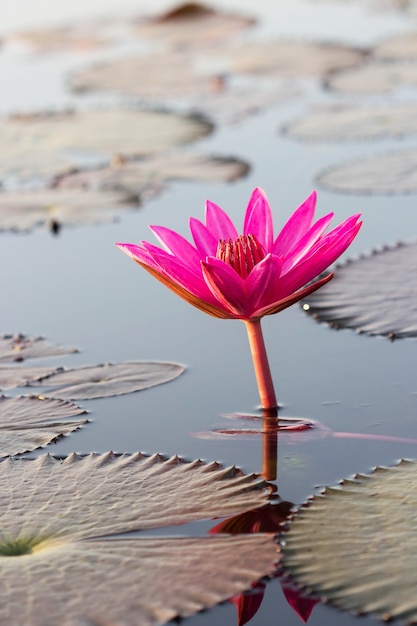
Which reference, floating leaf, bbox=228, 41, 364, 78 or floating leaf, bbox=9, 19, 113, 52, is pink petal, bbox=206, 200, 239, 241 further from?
floating leaf, bbox=9, 19, 113, 52

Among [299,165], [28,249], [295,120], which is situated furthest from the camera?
[295,120]

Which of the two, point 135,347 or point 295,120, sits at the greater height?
point 295,120

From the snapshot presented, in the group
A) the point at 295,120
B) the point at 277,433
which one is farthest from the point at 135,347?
the point at 295,120

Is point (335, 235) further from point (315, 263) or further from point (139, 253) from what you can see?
point (139, 253)

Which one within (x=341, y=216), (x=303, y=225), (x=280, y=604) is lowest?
(x=280, y=604)

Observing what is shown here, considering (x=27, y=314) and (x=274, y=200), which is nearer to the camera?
(x=27, y=314)

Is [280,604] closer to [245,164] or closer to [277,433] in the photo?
[277,433]
